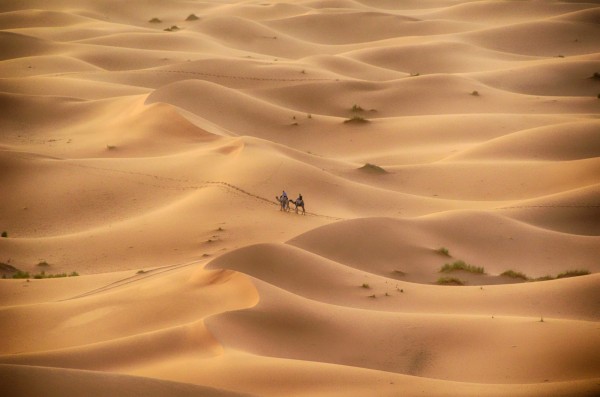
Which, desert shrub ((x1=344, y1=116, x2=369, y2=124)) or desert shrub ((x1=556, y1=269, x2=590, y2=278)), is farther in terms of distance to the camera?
desert shrub ((x1=344, y1=116, x2=369, y2=124))

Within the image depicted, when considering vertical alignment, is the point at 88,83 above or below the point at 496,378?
above

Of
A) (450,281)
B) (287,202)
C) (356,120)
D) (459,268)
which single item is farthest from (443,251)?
(356,120)

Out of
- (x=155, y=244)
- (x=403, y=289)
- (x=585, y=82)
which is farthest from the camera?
(x=585, y=82)

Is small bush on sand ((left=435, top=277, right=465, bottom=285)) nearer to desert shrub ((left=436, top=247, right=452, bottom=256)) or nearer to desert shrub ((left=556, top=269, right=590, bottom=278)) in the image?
desert shrub ((left=436, top=247, right=452, bottom=256))

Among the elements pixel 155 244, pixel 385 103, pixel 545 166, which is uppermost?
pixel 385 103

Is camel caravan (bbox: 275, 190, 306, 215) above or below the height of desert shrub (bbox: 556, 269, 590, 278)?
above

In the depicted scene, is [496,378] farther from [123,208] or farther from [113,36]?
[113,36]

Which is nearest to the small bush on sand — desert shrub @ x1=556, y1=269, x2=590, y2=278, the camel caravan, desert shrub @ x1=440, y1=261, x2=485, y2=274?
desert shrub @ x1=440, y1=261, x2=485, y2=274

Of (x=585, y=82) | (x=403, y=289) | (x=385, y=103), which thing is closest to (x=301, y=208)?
(x=403, y=289)

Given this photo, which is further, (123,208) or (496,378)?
(123,208)
